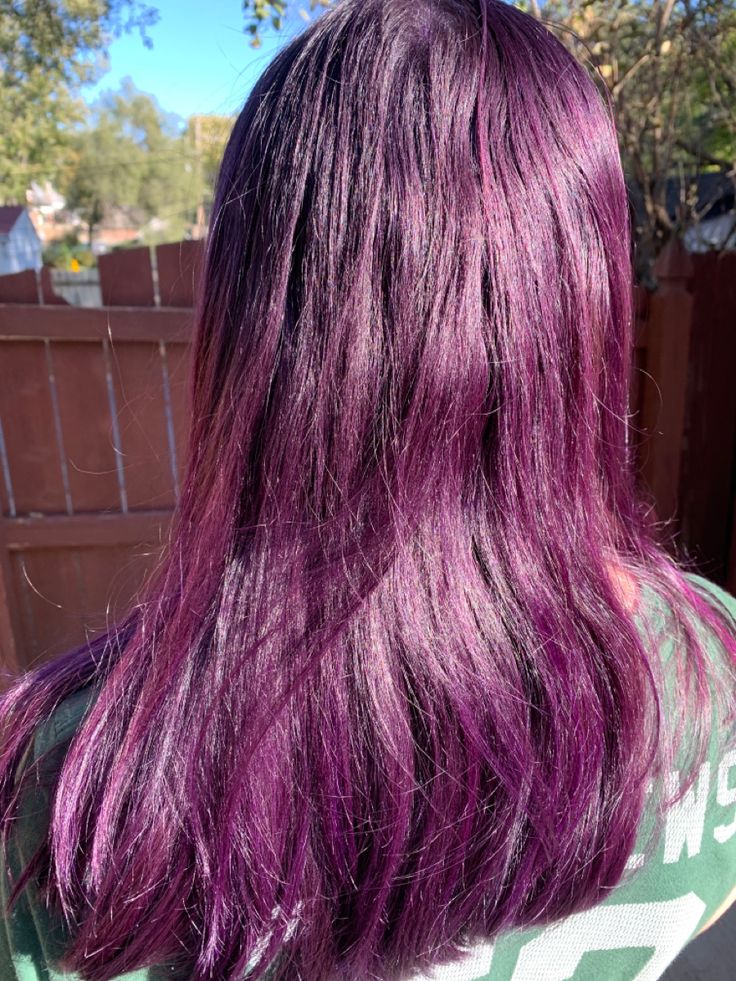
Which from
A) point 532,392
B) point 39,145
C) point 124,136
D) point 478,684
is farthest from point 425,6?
point 124,136

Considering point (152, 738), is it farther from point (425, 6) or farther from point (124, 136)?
point (124, 136)

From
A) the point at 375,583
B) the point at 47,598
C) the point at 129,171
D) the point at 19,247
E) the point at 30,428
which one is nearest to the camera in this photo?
the point at 375,583

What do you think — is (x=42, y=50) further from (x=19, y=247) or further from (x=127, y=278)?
(x=19, y=247)

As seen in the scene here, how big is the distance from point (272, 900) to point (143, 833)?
12 centimetres

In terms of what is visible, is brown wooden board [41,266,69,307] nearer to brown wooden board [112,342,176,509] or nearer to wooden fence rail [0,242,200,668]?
wooden fence rail [0,242,200,668]

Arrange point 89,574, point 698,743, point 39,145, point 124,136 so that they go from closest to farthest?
point 698,743, point 89,574, point 39,145, point 124,136

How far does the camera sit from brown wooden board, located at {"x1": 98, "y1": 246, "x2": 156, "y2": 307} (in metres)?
2.50

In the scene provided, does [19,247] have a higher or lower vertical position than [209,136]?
higher

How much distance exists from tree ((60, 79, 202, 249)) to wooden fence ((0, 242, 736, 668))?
104 feet

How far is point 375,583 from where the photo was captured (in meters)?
0.59

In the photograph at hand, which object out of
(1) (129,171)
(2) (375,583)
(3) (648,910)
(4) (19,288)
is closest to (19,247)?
(4) (19,288)

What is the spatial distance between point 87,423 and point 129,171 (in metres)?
36.9

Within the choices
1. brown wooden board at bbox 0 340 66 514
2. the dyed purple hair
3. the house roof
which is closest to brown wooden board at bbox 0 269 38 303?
brown wooden board at bbox 0 340 66 514

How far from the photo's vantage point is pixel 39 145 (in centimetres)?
1606
